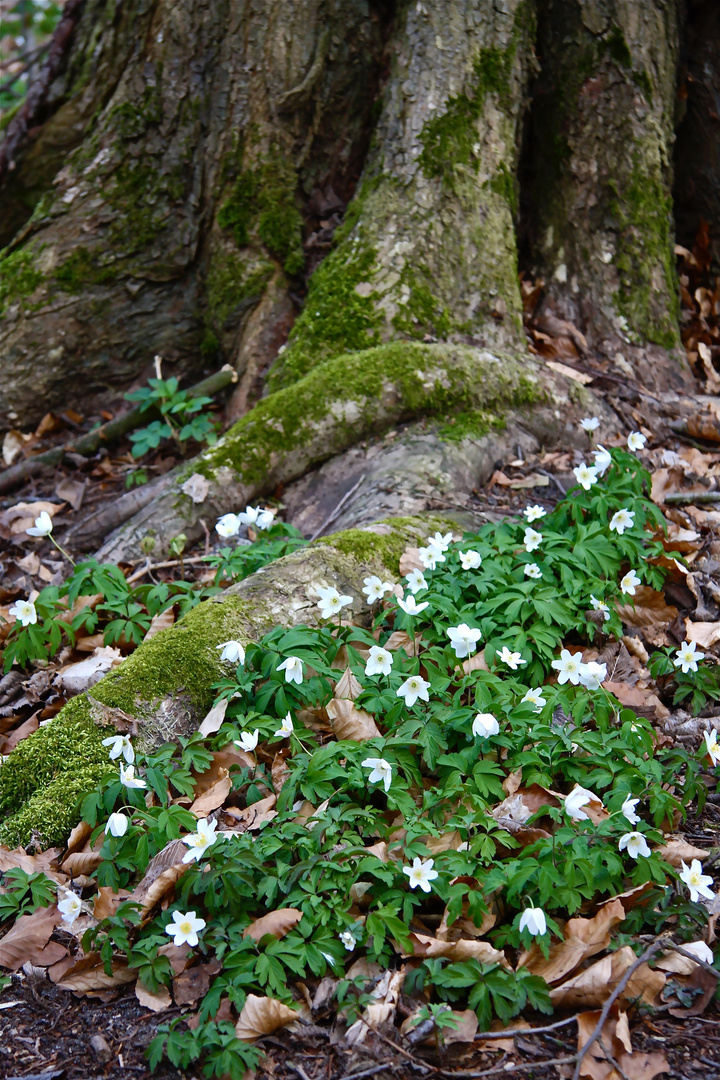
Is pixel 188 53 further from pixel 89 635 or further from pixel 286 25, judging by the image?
pixel 89 635

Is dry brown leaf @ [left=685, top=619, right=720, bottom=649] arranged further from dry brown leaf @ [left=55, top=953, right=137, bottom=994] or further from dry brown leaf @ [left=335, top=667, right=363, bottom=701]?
dry brown leaf @ [left=55, top=953, right=137, bottom=994]

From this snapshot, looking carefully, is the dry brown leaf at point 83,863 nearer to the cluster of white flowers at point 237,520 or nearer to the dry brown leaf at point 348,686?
the dry brown leaf at point 348,686

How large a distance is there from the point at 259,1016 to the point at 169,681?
1278 mm

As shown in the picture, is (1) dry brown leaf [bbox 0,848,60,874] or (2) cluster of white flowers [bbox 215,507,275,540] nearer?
(1) dry brown leaf [bbox 0,848,60,874]

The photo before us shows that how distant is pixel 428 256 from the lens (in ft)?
16.3

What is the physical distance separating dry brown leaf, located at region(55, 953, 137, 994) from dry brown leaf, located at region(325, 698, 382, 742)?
974mm

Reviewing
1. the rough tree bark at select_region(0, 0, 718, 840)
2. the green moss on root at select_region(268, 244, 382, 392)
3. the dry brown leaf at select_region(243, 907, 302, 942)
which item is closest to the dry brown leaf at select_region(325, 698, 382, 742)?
the dry brown leaf at select_region(243, 907, 302, 942)

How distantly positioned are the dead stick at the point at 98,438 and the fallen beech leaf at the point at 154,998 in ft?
12.6

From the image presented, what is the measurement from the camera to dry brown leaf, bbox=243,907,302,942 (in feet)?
7.03

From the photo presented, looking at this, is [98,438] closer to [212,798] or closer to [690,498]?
[212,798]

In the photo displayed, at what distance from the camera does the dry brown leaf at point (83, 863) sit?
248 cm

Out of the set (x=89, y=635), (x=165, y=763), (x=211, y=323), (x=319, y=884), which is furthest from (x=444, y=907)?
(x=211, y=323)

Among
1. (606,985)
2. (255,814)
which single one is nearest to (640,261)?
(255,814)

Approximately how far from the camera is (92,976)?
2.21 meters
